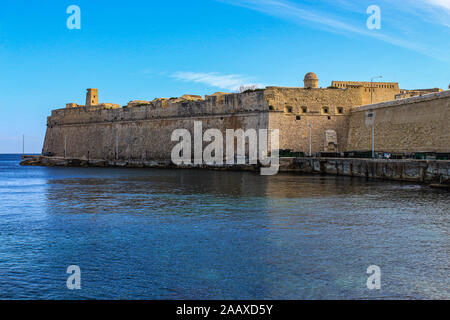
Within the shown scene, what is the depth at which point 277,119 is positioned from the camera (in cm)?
2520

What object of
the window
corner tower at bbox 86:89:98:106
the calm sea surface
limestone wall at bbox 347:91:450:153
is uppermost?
corner tower at bbox 86:89:98:106

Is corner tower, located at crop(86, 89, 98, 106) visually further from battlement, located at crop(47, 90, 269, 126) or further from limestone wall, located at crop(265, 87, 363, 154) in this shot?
limestone wall, located at crop(265, 87, 363, 154)

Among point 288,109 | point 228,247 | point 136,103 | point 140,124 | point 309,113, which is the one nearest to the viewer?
point 228,247

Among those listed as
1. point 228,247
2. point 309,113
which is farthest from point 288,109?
point 228,247

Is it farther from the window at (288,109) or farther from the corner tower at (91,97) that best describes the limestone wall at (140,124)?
the corner tower at (91,97)

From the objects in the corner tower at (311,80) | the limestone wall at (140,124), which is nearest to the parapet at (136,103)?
the limestone wall at (140,124)

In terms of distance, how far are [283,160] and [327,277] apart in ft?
61.1

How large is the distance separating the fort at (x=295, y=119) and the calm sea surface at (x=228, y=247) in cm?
878

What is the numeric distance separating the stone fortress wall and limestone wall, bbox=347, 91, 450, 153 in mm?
46

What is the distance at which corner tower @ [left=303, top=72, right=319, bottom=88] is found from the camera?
27.6 meters

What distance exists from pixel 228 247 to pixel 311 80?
2245 centimetres

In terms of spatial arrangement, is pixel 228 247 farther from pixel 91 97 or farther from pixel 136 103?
pixel 91 97

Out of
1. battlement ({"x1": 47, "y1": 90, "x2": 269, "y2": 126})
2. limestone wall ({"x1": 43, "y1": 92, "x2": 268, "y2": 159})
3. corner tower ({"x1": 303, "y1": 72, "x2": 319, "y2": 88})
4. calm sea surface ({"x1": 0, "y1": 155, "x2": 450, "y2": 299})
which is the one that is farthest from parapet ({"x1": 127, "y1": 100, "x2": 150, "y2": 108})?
calm sea surface ({"x1": 0, "y1": 155, "x2": 450, "y2": 299})

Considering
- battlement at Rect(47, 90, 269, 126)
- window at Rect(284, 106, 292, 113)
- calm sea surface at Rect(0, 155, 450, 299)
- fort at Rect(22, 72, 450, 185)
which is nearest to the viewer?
calm sea surface at Rect(0, 155, 450, 299)
